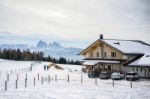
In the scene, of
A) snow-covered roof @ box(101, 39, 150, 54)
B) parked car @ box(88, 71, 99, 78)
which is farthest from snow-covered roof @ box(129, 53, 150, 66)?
parked car @ box(88, 71, 99, 78)

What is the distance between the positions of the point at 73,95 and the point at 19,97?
532 cm

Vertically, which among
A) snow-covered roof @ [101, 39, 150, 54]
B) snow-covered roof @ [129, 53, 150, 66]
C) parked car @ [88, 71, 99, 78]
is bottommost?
parked car @ [88, 71, 99, 78]

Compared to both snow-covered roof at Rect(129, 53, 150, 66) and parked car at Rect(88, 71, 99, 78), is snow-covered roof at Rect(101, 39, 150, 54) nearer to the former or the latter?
snow-covered roof at Rect(129, 53, 150, 66)

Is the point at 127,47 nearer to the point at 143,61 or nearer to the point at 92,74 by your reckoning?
the point at 143,61

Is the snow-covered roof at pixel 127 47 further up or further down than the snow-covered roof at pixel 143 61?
further up

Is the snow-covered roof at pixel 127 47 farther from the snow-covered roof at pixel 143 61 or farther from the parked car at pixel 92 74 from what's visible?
the parked car at pixel 92 74

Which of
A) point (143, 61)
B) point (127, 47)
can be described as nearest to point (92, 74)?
point (143, 61)

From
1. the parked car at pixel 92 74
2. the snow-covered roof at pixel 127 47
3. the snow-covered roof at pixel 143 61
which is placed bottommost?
the parked car at pixel 92 74

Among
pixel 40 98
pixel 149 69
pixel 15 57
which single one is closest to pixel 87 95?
pixel 40 98

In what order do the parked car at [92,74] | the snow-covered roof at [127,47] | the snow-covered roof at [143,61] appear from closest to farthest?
the snow-covered roof at [143,61] < the parked car at [92,74] < the snow-covered roof at [127,47]

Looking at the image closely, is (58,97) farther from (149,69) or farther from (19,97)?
(149,69)

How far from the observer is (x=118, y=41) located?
64500 mm

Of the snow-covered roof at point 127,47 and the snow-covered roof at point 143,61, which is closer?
the snow-covered roof at point 143,61

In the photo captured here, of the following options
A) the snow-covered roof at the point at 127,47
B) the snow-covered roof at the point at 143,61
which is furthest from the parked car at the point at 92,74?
the snow-covered roof at the point at 127,47
